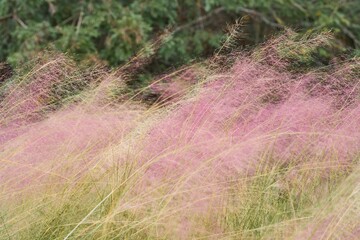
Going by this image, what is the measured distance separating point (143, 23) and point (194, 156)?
3.69 meters

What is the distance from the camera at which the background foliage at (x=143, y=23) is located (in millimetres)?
6039

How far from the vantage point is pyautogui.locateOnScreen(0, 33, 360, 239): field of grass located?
2393mm

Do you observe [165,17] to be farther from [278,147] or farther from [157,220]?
[157,220]

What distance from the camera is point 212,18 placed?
715 centimetres

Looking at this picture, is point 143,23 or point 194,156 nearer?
point 194,156

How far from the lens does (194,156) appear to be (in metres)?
2.47

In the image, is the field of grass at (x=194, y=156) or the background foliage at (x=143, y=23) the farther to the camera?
the background foliage at (x=143, y=23)

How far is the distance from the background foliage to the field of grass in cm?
248

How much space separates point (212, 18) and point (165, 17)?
0.67m

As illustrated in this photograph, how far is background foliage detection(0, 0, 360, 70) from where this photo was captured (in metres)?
6.04

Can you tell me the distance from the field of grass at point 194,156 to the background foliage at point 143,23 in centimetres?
248

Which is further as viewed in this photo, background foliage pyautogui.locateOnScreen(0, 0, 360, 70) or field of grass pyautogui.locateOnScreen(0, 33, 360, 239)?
background foliage pyautogui.locateOnScreen(0, 0, 360, 70)

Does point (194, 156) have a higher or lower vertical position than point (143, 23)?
higher

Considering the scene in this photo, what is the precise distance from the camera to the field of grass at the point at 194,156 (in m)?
2.39
